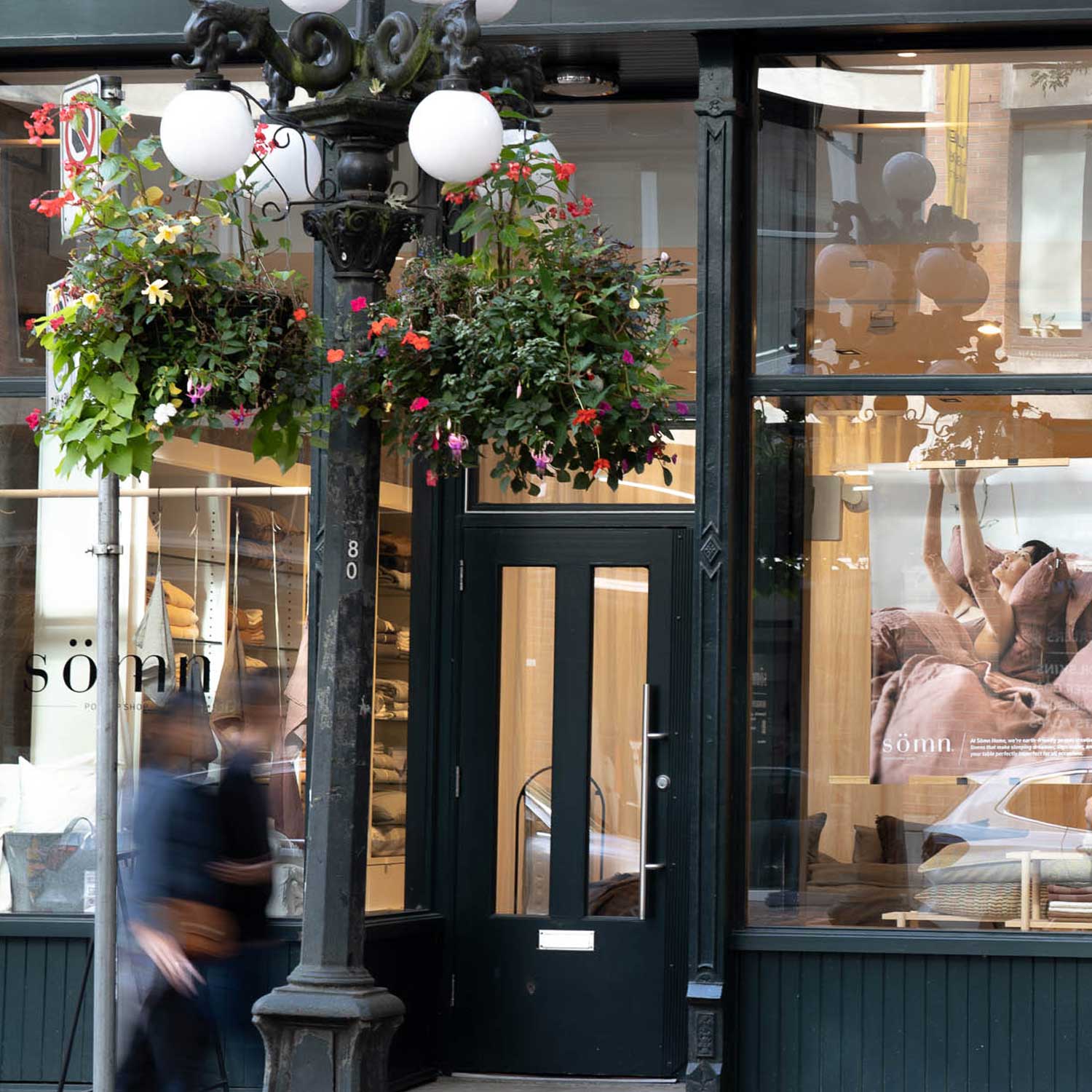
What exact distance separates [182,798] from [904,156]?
4.25m

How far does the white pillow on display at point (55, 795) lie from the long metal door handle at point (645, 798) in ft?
8.59

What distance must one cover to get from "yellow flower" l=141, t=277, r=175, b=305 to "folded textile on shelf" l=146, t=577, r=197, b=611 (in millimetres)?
3263

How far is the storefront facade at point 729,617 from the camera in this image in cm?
774

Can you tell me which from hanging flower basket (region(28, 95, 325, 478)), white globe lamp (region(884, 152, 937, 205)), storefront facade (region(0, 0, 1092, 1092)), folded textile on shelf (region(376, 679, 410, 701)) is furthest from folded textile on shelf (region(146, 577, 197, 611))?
white globe lamp (region(884, 152, 937, 205))

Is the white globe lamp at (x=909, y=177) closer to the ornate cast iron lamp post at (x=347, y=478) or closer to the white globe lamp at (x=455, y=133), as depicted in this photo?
the ornate cast iron lamp post at (x=347, y=478)

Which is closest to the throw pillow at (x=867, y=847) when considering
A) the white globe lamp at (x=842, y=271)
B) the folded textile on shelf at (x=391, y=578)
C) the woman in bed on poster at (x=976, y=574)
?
the woman in bed on poster at (x=976, y=574)

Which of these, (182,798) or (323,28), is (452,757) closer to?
(182,798)

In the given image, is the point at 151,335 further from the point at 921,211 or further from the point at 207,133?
the point at 921,211

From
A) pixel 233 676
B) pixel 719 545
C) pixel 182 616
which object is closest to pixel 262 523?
pixel 182 616

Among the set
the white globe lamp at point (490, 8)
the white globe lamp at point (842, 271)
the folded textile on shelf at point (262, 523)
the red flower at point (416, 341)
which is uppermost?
the white globe lamp at point (490, 8)

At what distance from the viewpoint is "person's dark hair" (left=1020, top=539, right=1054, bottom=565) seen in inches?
311

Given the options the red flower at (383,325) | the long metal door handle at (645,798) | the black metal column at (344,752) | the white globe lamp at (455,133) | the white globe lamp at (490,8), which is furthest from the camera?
the long metal door handle at (645,798)

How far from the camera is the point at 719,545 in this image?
775 cm

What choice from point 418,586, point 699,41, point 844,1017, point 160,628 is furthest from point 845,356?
point 160,628
